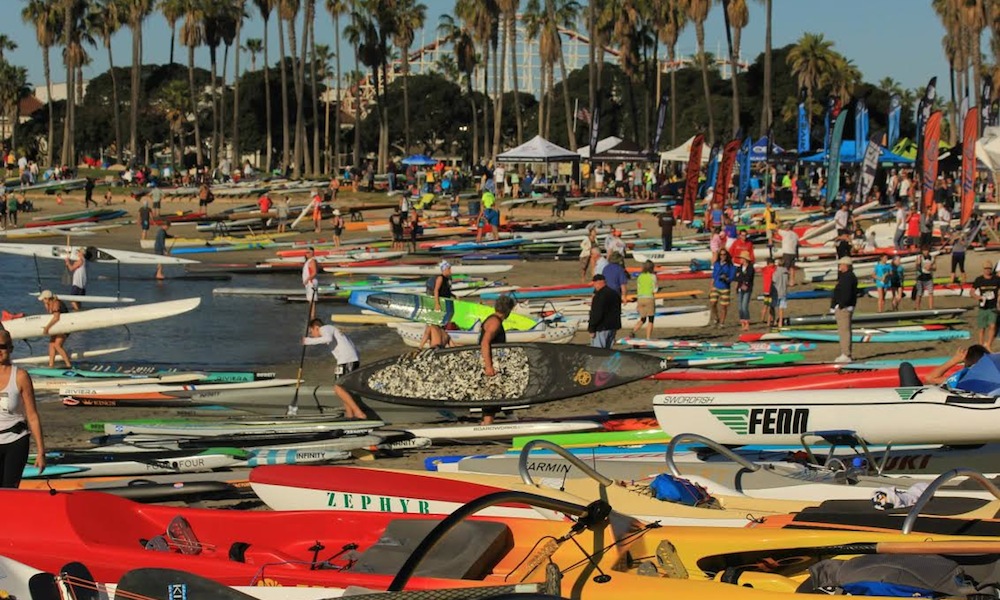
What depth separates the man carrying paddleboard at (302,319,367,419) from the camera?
1426 centimetres

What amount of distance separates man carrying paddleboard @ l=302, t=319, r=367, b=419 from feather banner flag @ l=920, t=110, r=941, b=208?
18484 mm

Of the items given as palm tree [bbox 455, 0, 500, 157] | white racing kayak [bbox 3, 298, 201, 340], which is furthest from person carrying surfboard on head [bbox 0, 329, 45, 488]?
palm tree [bbox 455, 0, 500, 157]

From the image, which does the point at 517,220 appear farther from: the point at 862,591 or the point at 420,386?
the point at 862,591

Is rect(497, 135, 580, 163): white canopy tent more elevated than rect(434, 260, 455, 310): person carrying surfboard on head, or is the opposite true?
rect(497, 135, 580, 163): white canopy tent

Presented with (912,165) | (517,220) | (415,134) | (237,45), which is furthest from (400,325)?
(415,134)

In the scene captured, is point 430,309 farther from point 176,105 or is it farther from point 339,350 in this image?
point 176,105

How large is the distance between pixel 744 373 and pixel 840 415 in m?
4.79

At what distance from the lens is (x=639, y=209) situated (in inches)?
1822

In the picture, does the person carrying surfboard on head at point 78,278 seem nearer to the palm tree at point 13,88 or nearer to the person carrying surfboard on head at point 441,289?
the person carrying surfboard on head at point 441,289

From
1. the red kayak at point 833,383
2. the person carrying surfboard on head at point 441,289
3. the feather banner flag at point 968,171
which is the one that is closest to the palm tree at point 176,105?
the person carrying surfboard on head at point 441,289

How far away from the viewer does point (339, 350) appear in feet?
49.3

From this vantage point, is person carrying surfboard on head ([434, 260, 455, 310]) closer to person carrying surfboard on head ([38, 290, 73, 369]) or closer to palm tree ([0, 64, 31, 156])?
person carrying surfboard on head ([38, 290, 73, 369])

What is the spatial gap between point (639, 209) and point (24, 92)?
2489 inches

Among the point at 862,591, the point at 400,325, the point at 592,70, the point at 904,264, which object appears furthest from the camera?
the point at 592,70
